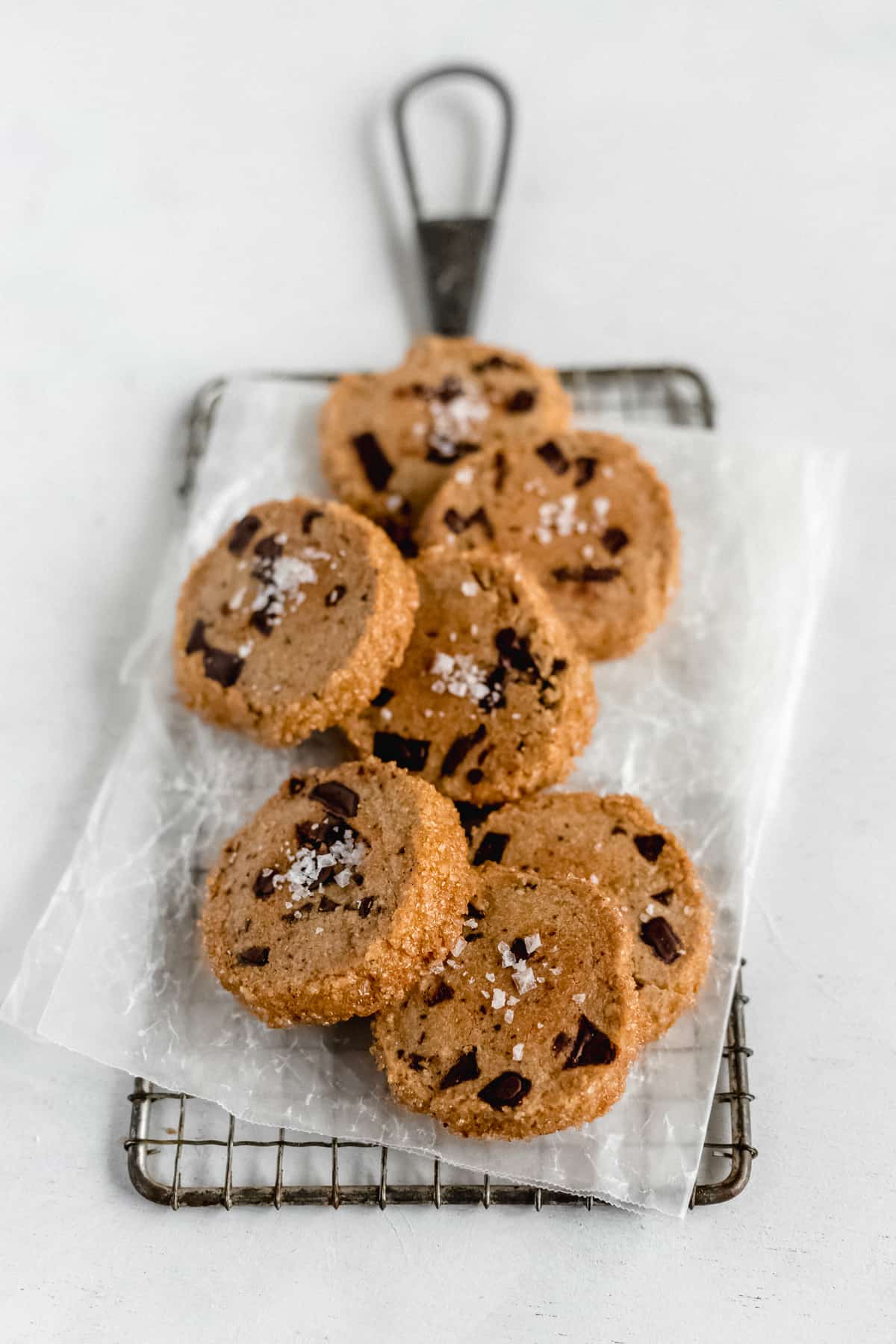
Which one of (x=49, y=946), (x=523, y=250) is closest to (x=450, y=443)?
(x=523, y=250)

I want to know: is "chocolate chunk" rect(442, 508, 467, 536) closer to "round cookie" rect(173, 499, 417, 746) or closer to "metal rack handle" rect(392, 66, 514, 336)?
"round cookie" rect(173, 499, 417, 746)

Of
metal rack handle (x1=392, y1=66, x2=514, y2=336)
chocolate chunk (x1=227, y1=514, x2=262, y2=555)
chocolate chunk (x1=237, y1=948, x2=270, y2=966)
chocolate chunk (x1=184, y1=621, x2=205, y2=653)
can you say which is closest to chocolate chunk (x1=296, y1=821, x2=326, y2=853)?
chocolate chunk (x1=237, y1=948, x2=270, y2=966)

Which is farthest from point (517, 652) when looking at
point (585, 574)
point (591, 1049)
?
point (591, 1049)

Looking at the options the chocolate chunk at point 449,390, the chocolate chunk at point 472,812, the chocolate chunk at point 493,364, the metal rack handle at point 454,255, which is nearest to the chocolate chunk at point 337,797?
the chocolate chunk at point 472,812

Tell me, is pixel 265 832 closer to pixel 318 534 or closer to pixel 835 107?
pixel 318 534

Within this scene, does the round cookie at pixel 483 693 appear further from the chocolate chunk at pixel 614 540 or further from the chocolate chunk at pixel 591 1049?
the chocolate chunk at pixel 591 1049
